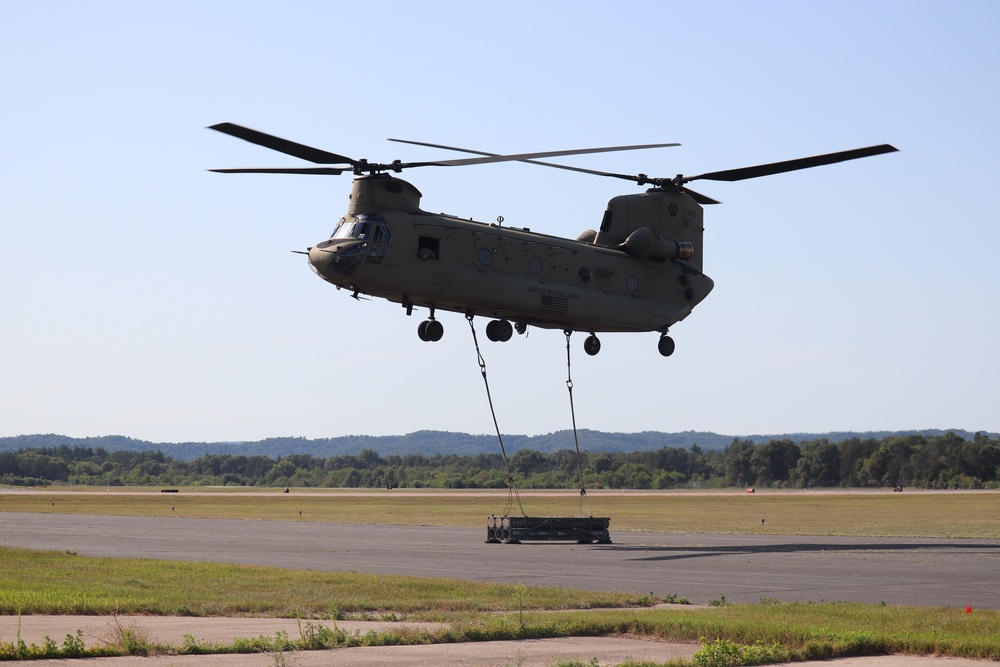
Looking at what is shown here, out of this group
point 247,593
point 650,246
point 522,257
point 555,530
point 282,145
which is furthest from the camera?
point 555,530

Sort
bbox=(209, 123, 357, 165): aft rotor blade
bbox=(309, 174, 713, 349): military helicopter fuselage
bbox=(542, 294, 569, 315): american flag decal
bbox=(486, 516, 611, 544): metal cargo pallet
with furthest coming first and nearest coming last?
bbox=(486, 516, 611, 544): metal cargo pallet, bbox=(542, 294, 569, 315): american flag decal, bbox=(309, 174, 713, 349): military helicopter fuselage, bbox=(209, 123, 357, 165): aft rotor blade

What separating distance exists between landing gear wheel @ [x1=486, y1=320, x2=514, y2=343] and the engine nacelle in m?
5.65

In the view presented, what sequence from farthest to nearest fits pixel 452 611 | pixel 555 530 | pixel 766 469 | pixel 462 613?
pixel 766 469, pixel 555 530, pixel 452 611, pixel 462 613

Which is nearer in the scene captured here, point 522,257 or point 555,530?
point 522,257

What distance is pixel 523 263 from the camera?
35562 mm

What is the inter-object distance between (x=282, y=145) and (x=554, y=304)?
980cm

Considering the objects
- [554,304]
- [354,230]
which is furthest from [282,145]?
[554,304]

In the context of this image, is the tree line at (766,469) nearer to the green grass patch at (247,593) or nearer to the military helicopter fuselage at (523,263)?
the military helicopter fuselage at (523,263)

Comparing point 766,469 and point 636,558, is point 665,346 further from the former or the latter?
point 766,469

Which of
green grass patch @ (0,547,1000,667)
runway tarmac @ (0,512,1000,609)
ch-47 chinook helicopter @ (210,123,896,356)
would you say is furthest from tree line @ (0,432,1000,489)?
green grass patch @ (0,547,1000,667)

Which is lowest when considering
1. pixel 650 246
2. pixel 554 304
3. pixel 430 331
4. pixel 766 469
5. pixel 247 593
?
pixel 247 593

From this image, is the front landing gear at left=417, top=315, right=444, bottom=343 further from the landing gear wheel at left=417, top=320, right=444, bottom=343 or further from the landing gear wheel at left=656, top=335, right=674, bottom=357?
the landing gear wheel at left=656, top=335, right=674, bottom=357

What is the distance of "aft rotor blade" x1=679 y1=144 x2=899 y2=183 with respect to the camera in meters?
33.4

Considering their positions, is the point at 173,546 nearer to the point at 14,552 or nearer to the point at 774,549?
the point at 14,552
